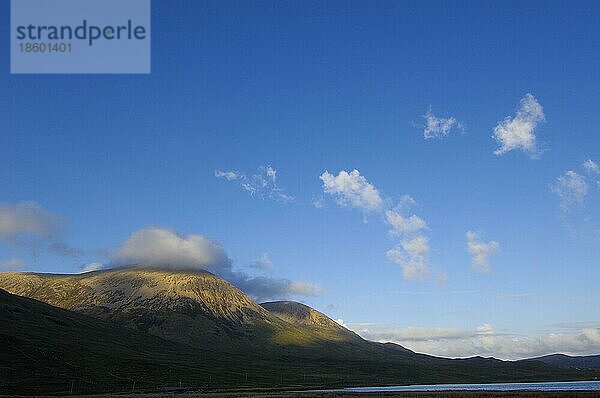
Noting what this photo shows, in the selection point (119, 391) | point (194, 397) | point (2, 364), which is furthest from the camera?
point (2, 364)

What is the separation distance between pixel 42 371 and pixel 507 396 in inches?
5715

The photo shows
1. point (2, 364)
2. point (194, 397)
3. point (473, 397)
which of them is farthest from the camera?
point (2, 364)

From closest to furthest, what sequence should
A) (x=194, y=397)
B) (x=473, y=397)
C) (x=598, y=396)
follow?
(x=598, y=396) < (x=473, y=397) < (x=194, y=397)

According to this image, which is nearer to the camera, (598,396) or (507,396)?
(598,396)

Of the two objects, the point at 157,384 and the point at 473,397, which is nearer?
the point at 473,397

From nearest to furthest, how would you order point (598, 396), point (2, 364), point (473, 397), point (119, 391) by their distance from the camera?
→ 1. point (598, 396)
2. point (473, 397)
3. point (119, 391)
4. point (2, 364)

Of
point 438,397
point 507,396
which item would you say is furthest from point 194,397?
point 507,396

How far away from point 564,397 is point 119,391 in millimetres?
121959

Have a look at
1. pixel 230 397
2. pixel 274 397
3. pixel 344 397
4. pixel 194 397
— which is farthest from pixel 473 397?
pixel 194 397

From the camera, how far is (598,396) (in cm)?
10788

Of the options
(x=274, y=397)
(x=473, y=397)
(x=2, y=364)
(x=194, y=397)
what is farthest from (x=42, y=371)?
(x=473, y=397)

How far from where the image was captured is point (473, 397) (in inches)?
4695

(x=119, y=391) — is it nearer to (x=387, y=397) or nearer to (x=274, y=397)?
(x=274, y=397)

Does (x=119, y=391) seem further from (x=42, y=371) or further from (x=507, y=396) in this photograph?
(x=507, y=396)
